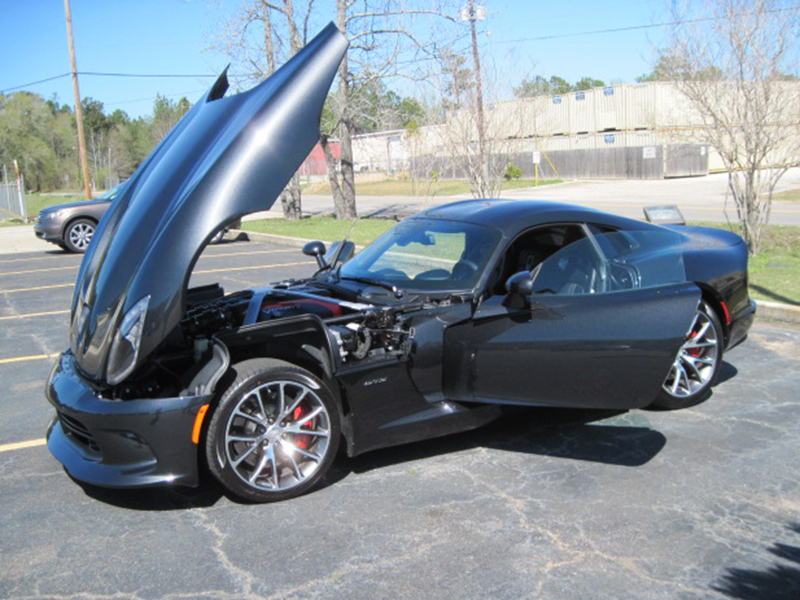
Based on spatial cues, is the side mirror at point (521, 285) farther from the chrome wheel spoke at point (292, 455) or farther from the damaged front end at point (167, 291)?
the chrome wheel spoke at point (292, 455)

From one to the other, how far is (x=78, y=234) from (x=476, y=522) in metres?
14.2

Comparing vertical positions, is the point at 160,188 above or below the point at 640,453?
above

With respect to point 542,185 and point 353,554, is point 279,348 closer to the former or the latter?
point 353,554

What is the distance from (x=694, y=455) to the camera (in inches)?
182

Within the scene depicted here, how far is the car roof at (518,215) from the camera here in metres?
5.04

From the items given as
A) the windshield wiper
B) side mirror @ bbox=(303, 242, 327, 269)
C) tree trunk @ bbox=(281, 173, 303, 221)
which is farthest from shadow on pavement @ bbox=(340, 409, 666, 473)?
tree trunk @ bbox=(281, 173, 303, 221)

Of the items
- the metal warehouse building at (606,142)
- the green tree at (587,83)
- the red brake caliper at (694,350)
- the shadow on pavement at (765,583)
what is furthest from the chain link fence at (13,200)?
the green tree at (587,83)

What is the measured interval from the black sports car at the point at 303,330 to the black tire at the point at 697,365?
0.62 m

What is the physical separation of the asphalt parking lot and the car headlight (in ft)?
2.57

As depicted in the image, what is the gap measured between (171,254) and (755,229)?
9.55m

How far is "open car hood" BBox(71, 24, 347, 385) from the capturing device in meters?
3.83

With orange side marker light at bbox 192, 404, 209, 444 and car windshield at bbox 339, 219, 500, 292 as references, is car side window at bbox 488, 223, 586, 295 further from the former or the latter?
orange side marker light at bbox 192, 404, 209, 444

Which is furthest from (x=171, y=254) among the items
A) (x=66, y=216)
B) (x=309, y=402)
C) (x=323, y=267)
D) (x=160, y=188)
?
→ (x=66, y=216)

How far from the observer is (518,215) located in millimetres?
5090
